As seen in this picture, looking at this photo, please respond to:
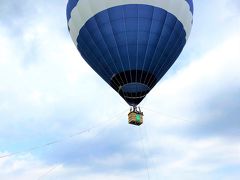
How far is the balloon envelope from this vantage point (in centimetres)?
3981

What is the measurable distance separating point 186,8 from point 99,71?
8.85m

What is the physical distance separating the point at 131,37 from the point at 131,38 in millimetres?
78

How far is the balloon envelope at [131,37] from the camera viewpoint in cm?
3981

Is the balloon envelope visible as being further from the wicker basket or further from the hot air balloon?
the wicker basket

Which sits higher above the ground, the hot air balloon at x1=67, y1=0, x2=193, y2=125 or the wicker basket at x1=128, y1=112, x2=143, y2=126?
the hot air balloon at x1=67, y1=0, x2=193, y2=125

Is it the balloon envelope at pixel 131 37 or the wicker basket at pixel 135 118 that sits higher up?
the balloon envelope at pixel 131 37

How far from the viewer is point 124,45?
131 feet

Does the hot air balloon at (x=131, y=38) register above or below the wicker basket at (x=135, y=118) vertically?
above

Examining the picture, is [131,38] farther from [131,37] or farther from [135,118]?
[135,118]

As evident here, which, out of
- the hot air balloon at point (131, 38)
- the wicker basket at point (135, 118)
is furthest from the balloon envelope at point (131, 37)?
the wicker basket at point (135, 118)

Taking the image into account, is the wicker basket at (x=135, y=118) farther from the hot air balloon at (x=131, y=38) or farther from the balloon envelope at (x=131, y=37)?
the balloon envelope at (x=131, y=37)

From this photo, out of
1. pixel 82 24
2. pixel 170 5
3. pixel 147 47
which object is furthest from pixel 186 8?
pixel 82 24

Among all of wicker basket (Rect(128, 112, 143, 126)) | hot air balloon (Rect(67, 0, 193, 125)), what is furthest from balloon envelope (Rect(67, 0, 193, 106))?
wicker basket (Rect(128, 112, 143, 126))

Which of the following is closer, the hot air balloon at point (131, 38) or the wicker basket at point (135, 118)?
the wicker basket at point (135, 118)
